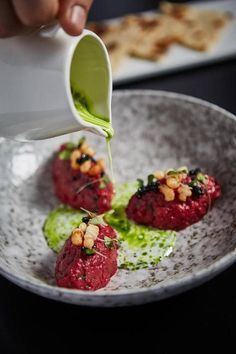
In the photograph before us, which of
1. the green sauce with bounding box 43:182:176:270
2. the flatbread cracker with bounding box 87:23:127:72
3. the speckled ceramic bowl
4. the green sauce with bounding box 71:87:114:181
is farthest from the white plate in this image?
the green sauce with bounding box 71:87:114:181

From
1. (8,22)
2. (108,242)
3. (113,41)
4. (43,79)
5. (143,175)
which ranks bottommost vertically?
(113,41)

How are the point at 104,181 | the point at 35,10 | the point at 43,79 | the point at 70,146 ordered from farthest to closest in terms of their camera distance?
1. the point at 70,146
2. the point at 104,181
3. the point at 43,79
4. the point at 35,10

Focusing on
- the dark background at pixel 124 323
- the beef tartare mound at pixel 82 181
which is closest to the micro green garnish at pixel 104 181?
the beef tartare mound at pixel 82 181

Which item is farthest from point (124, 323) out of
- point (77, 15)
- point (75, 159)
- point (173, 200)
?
point (77, 15)

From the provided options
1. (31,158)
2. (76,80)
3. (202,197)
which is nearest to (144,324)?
(202,197)

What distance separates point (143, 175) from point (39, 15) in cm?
101

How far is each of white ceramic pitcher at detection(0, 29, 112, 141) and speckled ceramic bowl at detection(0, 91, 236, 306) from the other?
0.40 m

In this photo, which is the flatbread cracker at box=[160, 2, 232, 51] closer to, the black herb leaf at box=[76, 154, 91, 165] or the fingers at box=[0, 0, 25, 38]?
the black herb leaf at box=[76, 154, 91, 165]

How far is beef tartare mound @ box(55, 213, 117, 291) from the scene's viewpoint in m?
1.63

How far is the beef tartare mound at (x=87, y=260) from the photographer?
163 cm

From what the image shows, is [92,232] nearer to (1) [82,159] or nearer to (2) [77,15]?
(1) [82,159]

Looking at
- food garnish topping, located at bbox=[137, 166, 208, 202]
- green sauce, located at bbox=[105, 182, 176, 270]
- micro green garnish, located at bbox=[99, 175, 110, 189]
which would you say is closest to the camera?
green sauce, located at bbox=[105, 182, 176, 270]

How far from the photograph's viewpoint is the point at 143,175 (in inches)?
87.4

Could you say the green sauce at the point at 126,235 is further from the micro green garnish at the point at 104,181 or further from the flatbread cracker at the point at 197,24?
the flatbread cracker at the point at 197,24
